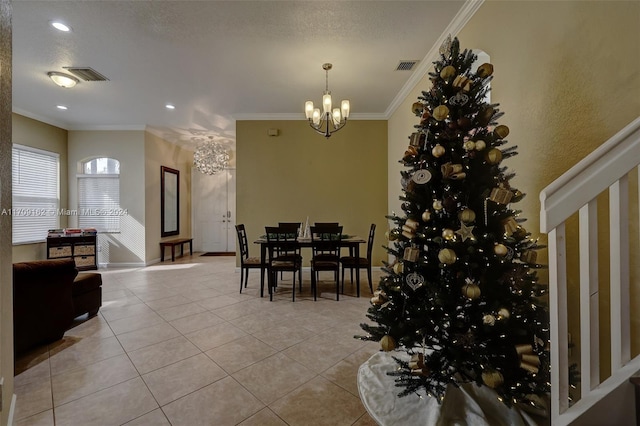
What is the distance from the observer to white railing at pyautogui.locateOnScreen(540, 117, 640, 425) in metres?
0.98

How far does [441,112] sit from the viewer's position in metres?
1.45

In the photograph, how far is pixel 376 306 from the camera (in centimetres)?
157

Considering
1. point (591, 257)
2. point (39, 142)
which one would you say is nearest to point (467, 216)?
point (591, 257)

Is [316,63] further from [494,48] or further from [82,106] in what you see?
[82,106]

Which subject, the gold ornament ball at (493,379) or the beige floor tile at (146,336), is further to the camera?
the beige floor tile at (146,336)

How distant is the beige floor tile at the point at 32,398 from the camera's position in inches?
63.0

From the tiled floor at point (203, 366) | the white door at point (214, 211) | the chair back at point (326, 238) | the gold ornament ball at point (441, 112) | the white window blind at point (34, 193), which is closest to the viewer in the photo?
the gold ornament ball at point (441, 112)

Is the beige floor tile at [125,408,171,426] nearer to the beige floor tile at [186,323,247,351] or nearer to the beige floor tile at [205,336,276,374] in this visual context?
the beige floor tile at [205,336,276,374]

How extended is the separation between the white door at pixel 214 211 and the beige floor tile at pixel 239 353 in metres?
5.60

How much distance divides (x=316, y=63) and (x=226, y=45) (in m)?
1.06

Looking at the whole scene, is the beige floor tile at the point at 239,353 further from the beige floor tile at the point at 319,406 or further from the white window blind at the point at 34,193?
the white window blind at the point at 34,193

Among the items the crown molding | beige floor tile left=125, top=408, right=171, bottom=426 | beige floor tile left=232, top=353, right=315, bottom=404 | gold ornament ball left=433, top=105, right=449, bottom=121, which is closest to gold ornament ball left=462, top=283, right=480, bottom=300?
gold ornament ball left=433, top=105, right=449, bottom=121

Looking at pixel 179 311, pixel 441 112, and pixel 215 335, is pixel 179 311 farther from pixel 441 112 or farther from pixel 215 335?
pixel 441 112

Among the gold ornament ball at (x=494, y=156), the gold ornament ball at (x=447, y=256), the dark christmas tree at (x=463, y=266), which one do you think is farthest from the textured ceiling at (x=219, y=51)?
the gold ornament ball at (x=447, y=256)
